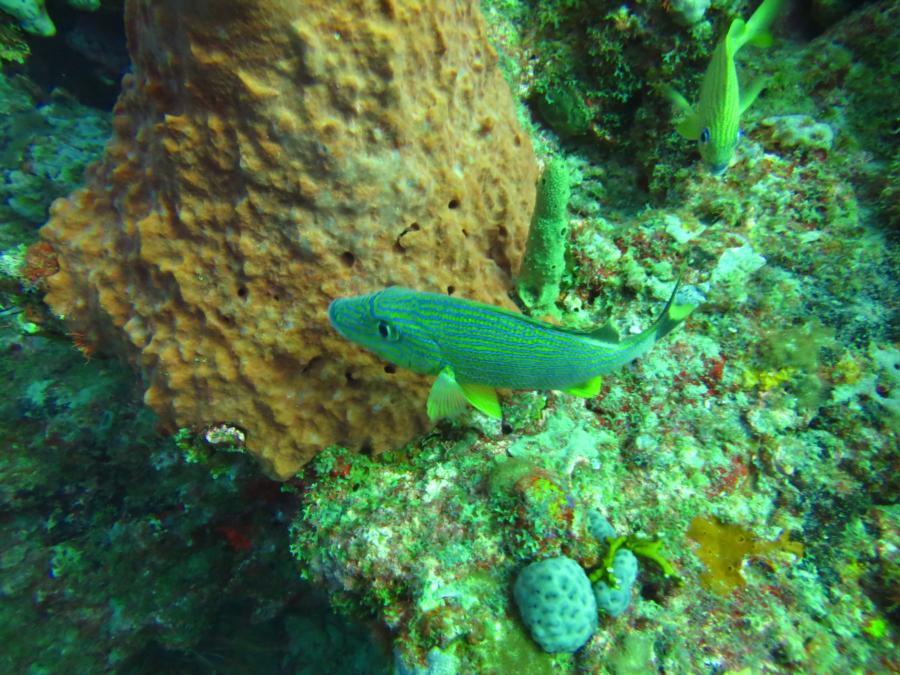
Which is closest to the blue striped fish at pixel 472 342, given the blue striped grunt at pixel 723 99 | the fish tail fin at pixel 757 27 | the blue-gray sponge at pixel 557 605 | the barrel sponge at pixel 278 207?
the barrel sponge at pixel 278 207

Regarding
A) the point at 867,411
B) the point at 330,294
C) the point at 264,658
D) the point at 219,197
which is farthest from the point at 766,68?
the point at 264,658

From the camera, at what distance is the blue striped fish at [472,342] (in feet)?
6.95

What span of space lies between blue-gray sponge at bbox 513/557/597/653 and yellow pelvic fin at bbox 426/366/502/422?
0.93 m

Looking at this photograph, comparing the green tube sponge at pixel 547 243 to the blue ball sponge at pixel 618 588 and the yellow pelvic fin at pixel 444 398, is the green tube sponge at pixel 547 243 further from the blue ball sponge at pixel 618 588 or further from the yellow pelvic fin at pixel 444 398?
the blue ball sponge at pixel 618 588

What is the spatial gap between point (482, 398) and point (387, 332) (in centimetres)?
69

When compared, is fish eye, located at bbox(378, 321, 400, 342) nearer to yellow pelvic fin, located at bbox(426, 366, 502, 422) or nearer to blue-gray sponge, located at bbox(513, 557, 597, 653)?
yellow pelvic fin, located at bbox(426, 366, 502, 422)

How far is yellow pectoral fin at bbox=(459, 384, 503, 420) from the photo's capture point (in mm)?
2346

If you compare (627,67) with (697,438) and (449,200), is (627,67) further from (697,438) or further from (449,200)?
(697,438)

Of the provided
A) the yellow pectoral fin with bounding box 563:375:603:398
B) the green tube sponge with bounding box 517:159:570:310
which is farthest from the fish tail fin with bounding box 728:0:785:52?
the yellow pectoral fin with bounding box 563:375:603:398

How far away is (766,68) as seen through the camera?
13.9ft

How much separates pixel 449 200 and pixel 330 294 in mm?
1067

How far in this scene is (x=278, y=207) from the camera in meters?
2.49

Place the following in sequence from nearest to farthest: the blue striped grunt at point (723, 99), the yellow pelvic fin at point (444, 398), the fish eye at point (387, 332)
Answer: the fish eye at point (387, 332), the yellow pelvic fin at point (444, 398), the blue striped grunt at point (723, 99)

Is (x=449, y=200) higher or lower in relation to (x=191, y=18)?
lower
